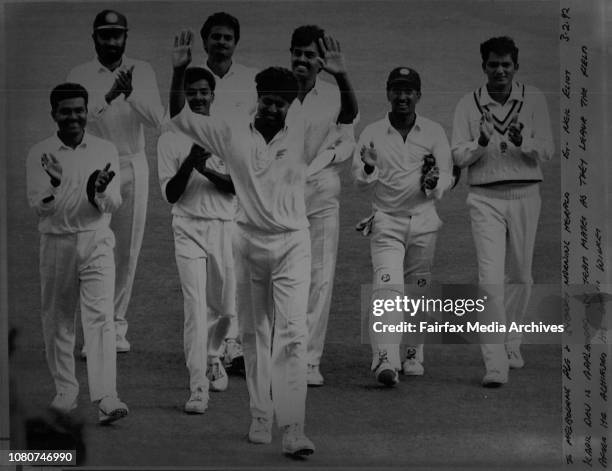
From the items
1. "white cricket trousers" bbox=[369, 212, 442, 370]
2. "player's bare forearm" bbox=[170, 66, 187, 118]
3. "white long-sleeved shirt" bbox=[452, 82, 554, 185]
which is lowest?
"white cricket trousers" bbox=[369, 212, 442, 370]

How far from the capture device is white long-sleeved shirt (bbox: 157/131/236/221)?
4.95 meters

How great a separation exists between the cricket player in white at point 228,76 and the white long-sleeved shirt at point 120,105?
0.32 metres

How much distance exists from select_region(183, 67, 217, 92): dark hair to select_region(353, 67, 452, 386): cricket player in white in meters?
0.81

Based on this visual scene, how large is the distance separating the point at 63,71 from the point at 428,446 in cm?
259

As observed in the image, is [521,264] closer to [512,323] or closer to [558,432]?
[512,323]

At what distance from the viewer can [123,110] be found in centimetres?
499

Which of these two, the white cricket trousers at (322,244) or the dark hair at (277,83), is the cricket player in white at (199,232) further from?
the white cricket trousers at (322,244)

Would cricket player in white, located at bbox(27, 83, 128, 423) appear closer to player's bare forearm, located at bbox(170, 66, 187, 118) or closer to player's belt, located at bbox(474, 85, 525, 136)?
player's bare forearm, located at bbox(170, 66, 187, 118)

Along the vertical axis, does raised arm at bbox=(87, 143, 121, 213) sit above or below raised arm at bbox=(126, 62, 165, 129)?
below

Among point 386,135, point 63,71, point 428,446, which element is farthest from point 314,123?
point 428,446

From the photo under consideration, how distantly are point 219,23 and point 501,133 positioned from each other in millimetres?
1498

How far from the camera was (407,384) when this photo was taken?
195 inches

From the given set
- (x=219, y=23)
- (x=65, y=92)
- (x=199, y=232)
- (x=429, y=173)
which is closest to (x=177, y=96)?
(x=219, y=23)
